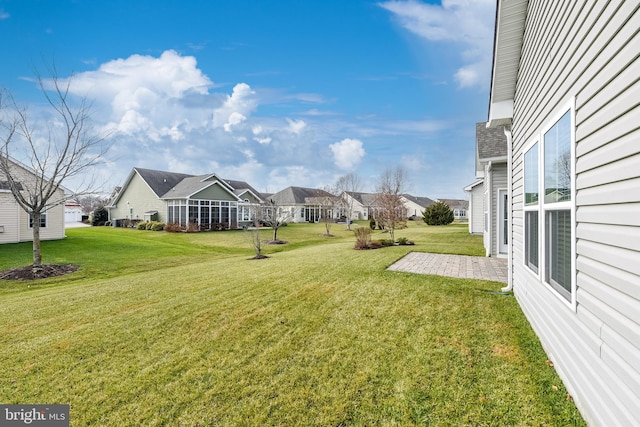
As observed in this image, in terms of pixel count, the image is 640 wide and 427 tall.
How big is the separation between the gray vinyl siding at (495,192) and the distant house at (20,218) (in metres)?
19.7

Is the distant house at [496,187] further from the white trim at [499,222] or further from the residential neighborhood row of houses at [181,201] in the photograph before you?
the residential neighborhood row of houses at [181,201]

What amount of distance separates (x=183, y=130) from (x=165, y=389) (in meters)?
33.8

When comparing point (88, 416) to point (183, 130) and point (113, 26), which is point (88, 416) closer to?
point (113, 26)

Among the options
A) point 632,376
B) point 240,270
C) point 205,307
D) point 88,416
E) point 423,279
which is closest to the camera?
point 632,376

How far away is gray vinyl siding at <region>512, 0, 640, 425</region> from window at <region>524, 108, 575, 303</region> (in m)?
0.19

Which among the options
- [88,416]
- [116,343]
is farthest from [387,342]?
[116,343]

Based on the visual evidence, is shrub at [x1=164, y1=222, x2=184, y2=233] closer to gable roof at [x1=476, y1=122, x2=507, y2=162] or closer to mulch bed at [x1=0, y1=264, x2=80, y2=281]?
mulch bed at [x1=0, y1=264, x2=80, y2=281]

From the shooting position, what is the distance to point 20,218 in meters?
16.5

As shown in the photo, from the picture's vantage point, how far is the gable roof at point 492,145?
9.59m

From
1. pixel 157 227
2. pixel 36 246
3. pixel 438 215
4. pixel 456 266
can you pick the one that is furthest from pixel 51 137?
pixel 438 215

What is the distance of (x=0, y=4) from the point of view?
1025 centimetres

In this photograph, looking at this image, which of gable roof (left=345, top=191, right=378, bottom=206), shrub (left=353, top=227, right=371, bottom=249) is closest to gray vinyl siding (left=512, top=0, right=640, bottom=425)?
shrub (left=353, top=227, right=371, bottom=249)

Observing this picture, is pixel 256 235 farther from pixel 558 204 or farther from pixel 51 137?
pixel 558 204

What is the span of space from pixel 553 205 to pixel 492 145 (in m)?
7.99
